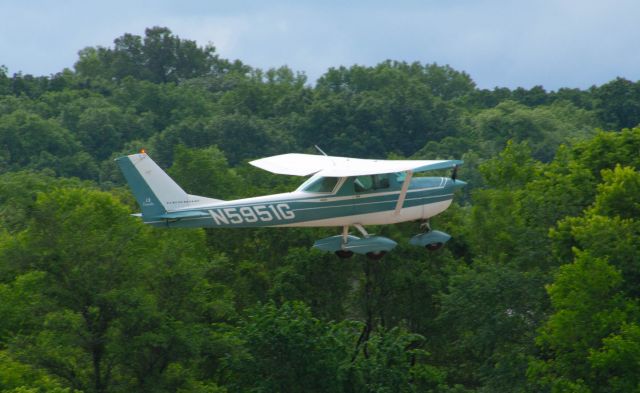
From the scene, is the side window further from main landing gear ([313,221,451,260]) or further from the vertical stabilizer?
the vertical stabilizer

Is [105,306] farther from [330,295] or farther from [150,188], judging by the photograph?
[330,295]

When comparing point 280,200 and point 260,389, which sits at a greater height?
point 280,200

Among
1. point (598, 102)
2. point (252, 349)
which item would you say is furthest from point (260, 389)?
point (598, 102)

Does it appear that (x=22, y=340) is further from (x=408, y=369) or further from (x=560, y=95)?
(x=560, y=95)

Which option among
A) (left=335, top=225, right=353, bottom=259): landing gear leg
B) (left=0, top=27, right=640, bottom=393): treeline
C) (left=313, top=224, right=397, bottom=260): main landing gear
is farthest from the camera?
(left=0, top=27, right=640, bottom=393): treeline

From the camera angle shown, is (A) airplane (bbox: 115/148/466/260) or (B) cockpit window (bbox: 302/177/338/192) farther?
(B) cockpit window (bbox: 302/177/338/192)

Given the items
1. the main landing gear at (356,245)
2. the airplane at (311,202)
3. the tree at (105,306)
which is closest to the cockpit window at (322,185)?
the airplane at (311,202)

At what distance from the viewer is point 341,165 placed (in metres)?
42.9

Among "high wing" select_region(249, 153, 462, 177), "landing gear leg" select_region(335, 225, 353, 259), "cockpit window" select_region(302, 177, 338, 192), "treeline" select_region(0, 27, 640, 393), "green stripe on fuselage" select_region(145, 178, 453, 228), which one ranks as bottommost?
"treeline" select_region(0, 27, 640, 393)

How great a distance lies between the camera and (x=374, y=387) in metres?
46.2

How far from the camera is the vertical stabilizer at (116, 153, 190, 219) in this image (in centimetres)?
4159

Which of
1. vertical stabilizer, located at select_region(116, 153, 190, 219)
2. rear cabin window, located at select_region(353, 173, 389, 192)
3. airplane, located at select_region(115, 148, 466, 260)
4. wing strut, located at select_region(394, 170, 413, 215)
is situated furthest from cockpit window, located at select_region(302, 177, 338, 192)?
vertical stabilizer, located at select_region(116, 153, 190, 219)

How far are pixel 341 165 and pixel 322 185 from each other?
1.20 m

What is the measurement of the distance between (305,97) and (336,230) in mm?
99392
